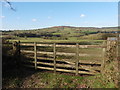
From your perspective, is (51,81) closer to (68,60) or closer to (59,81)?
(59,81)

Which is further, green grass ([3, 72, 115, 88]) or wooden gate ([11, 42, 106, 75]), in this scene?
wooden gate ([11, 42, 106, 75])

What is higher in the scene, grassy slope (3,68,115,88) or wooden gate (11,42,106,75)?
wooden gate (11,42,106,75)

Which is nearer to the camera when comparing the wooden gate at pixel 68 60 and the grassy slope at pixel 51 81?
the grassy slope at pixel 51 81

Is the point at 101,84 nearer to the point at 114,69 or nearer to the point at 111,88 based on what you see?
the point at 111,88

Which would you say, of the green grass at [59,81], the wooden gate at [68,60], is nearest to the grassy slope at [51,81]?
the green grass at [59,81]

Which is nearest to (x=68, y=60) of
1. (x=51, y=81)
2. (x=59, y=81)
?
(x=59, y=81)

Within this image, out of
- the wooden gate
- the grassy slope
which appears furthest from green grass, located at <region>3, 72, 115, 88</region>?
the wooden gate

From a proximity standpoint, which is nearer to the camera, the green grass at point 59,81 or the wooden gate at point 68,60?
the green grass at point 59,81

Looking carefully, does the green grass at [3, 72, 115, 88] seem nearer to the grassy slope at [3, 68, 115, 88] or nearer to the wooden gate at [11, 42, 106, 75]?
the grassy slope at [3, 68, 115, 88]

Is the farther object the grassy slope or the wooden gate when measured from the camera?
the wooden gate

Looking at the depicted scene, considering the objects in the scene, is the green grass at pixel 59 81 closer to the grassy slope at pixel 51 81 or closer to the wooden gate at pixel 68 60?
the grassy slope at pixel 51 81

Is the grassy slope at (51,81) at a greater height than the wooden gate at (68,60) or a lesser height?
lesser

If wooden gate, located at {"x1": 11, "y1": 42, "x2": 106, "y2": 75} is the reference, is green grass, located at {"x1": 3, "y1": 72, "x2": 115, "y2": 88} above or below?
below

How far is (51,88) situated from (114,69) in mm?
3262
